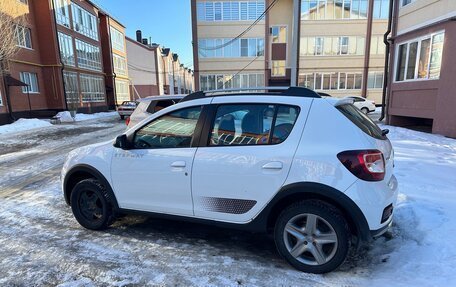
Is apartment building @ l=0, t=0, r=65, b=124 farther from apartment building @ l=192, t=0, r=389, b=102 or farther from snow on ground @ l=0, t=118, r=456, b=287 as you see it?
snow on ground @ l=0, t=118, r=456, b=287

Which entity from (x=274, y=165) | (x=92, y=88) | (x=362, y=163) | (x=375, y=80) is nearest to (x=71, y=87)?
(x=92, y=88)

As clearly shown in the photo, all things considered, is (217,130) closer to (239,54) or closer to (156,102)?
(156,102)

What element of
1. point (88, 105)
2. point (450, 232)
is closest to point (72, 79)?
point (88, 105)

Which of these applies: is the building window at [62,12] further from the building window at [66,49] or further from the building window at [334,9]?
the building window at [334,9]

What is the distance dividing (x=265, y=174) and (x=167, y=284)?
1.39 metres

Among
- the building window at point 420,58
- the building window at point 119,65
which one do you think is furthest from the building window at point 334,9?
the building window at point 119,65

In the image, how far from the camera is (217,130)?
3.38 metres

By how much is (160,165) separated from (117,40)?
136 ft

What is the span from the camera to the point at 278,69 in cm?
3086

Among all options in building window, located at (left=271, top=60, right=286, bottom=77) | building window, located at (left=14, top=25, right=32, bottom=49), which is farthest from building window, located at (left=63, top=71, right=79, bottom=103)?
building window, located at (left=271, top=60, right=286, bottom=77)

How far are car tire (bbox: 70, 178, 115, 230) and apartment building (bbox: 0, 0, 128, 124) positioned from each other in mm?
18586

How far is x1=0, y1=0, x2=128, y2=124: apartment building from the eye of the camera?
2086 centimetres

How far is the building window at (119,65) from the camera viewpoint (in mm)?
38719

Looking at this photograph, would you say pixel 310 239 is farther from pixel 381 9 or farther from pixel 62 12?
pixel 381 9
